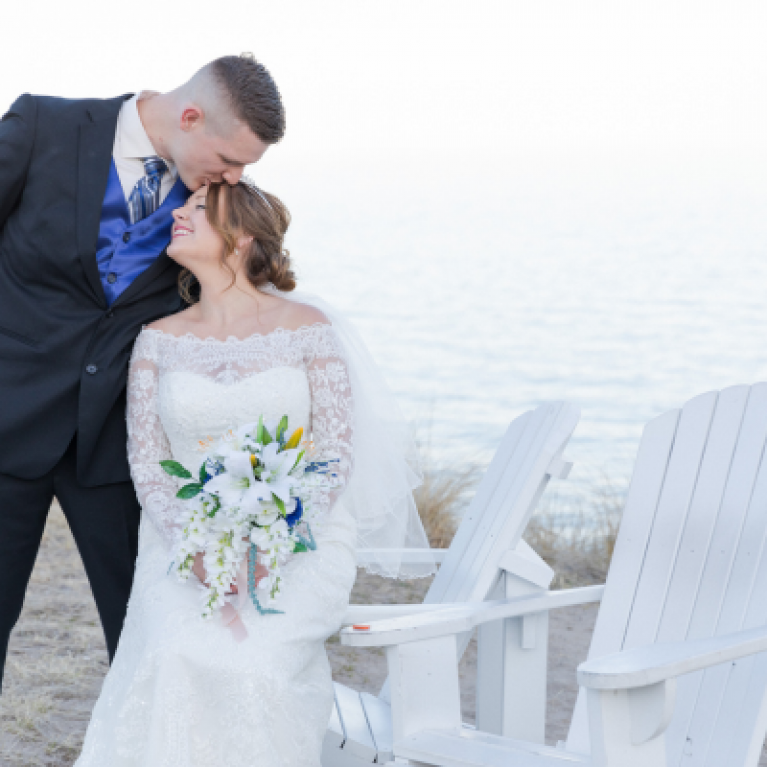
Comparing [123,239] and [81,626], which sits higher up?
[123,239]

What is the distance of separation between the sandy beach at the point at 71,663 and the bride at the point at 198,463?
3.55ft

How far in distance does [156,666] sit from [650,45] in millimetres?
36951

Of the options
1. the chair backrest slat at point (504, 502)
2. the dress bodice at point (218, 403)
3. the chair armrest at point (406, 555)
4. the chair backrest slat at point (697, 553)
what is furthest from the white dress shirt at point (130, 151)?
the chair backrest slat at point (697, 553)

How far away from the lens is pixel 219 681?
232 centimetres

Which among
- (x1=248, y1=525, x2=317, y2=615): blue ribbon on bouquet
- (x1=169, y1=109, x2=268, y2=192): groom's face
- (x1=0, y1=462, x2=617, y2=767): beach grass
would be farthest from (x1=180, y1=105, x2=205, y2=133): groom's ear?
(x1=0, y1=462, x2=617, y2=767): beach grass

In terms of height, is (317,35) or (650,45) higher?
(650,45)

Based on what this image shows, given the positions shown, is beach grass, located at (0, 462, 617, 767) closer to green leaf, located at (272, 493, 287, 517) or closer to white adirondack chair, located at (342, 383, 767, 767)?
white adirondack chair, located at (342, 383, 767, 767)

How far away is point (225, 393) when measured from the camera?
9.36 ft

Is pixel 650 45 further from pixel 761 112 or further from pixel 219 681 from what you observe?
pixel 219 681

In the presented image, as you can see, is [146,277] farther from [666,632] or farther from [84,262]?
[666,632]

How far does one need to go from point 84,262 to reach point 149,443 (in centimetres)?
52

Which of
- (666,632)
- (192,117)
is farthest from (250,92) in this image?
(666,632)

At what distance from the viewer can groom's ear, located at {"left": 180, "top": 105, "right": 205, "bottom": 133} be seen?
2.68m

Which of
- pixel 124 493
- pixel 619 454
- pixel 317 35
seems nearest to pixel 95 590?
pixel 124 493
